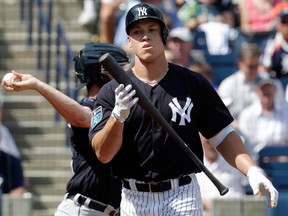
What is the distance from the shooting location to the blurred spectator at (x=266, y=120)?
1040 centimetres

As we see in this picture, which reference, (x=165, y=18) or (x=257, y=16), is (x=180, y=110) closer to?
(x=165, y=18)

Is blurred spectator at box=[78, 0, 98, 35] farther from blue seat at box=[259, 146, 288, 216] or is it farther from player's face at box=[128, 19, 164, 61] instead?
player's face at box=[128, 19, 164, 61]

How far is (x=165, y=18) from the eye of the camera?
37.9 ft

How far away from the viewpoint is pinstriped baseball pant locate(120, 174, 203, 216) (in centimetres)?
557

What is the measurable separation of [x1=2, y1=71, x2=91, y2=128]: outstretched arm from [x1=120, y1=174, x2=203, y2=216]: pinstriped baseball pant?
0.74 m

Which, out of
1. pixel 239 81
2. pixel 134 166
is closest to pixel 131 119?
pixel 134 166

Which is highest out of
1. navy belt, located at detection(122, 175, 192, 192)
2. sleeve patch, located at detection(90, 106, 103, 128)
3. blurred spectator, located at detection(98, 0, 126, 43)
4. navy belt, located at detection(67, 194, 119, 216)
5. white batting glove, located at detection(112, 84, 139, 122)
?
blurred spectator, located at detection(98, 0, 126, 43)

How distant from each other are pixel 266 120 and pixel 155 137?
5.02 metres

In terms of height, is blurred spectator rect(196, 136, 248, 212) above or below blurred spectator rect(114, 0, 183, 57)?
below

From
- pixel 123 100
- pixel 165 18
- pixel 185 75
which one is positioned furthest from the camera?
pixel 165 18

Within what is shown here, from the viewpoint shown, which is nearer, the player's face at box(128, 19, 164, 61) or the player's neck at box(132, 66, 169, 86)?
the player's face at box(128, 19, 164, 61)

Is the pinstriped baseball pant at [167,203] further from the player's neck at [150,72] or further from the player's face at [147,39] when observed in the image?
the player's face at [147,39]

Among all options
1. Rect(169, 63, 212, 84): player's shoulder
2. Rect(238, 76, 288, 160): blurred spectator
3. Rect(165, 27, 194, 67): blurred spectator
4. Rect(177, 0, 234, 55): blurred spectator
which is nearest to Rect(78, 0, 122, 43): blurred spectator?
Rect(165, 27, 194, 67): blurred spectator

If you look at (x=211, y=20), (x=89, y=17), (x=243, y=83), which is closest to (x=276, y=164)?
(x=243, y=83)
